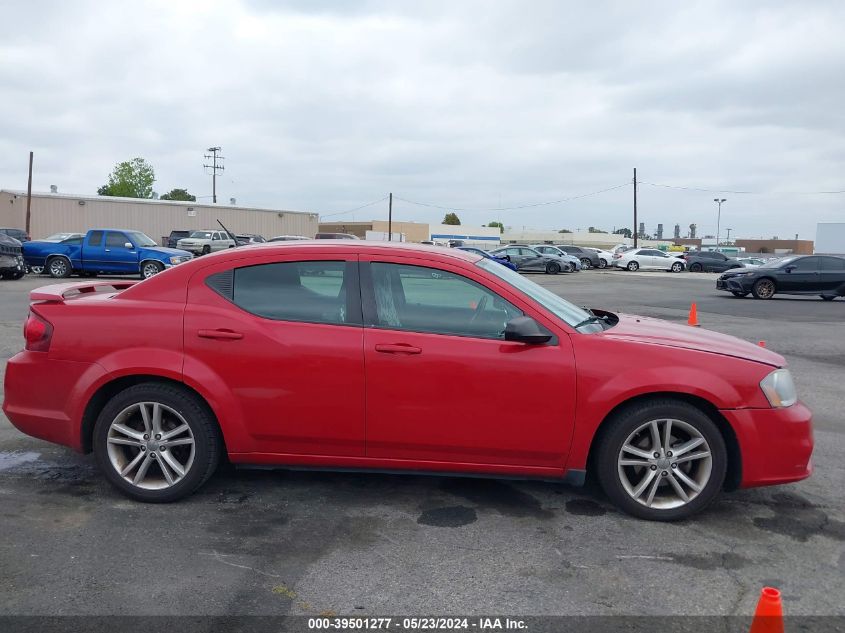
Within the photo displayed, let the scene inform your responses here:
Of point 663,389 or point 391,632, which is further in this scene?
point 663,389

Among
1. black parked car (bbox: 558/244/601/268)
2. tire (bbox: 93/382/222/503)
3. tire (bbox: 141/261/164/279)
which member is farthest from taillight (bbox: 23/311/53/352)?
black parked car (bbox: 558/244/601/268)

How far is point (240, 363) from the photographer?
412cm

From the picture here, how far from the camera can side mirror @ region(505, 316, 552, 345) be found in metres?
3.94

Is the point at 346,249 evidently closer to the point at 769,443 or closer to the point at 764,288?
the point at 769,443

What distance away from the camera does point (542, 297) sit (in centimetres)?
445

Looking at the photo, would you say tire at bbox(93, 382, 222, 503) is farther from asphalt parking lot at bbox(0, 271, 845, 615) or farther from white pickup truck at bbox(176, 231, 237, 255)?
white pickup truck at bbox(176, 231, 237, 255)

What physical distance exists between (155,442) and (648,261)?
4563 cm

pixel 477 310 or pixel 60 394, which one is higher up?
pixel 477 310

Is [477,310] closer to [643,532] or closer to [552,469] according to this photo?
[552,469]

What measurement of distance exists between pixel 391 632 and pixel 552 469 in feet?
5.02

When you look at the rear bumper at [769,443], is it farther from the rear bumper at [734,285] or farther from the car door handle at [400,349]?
the rear bumper at [734,285]

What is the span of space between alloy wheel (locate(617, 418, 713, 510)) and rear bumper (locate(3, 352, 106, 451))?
318 centimetres

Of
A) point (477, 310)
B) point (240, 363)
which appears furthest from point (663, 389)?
point (240, 363)

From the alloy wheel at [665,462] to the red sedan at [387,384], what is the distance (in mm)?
11
